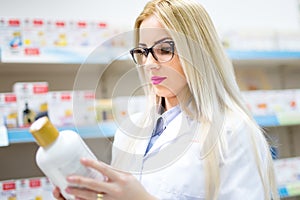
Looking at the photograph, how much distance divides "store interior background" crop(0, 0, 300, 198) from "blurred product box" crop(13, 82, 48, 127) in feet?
0.98

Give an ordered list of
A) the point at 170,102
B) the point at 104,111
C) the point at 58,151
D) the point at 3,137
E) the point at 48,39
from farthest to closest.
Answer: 1. the point at 48,39
2. the point at 3,137
3. the point at 170,102
4. the point at 104,111
5. the point at 58,151

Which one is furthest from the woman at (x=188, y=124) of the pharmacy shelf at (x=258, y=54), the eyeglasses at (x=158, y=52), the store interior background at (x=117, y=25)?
the pharmacy shelf at (x=258, y=54)

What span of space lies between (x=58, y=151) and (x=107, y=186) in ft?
0.33

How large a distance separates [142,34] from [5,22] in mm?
1282

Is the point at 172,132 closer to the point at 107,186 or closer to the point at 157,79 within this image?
the point at 157,79

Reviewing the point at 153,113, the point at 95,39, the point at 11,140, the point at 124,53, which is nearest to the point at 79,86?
the point at 124,53

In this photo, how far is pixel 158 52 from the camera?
85 centimetres

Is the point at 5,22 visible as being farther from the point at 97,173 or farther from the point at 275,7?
the point at 275,7

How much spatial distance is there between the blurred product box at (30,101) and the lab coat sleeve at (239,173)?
116 centimetres

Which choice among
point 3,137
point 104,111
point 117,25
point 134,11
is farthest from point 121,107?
point 134,11

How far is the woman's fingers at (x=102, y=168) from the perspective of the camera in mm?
673

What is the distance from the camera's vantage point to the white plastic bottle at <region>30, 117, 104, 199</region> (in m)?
0.67

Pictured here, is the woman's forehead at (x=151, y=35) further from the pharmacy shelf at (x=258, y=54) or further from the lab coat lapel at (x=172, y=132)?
the pharmacy shelf at (x=258, y=54)

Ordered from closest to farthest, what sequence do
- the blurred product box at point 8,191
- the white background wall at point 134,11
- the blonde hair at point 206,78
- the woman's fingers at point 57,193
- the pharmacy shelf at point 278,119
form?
the woman's fingers at point 57,193
the blonde hair at point 206,78
the blurred product box at point 8,191
the pharmacy shelf at point 278,119
the white background wall at point 134,11
